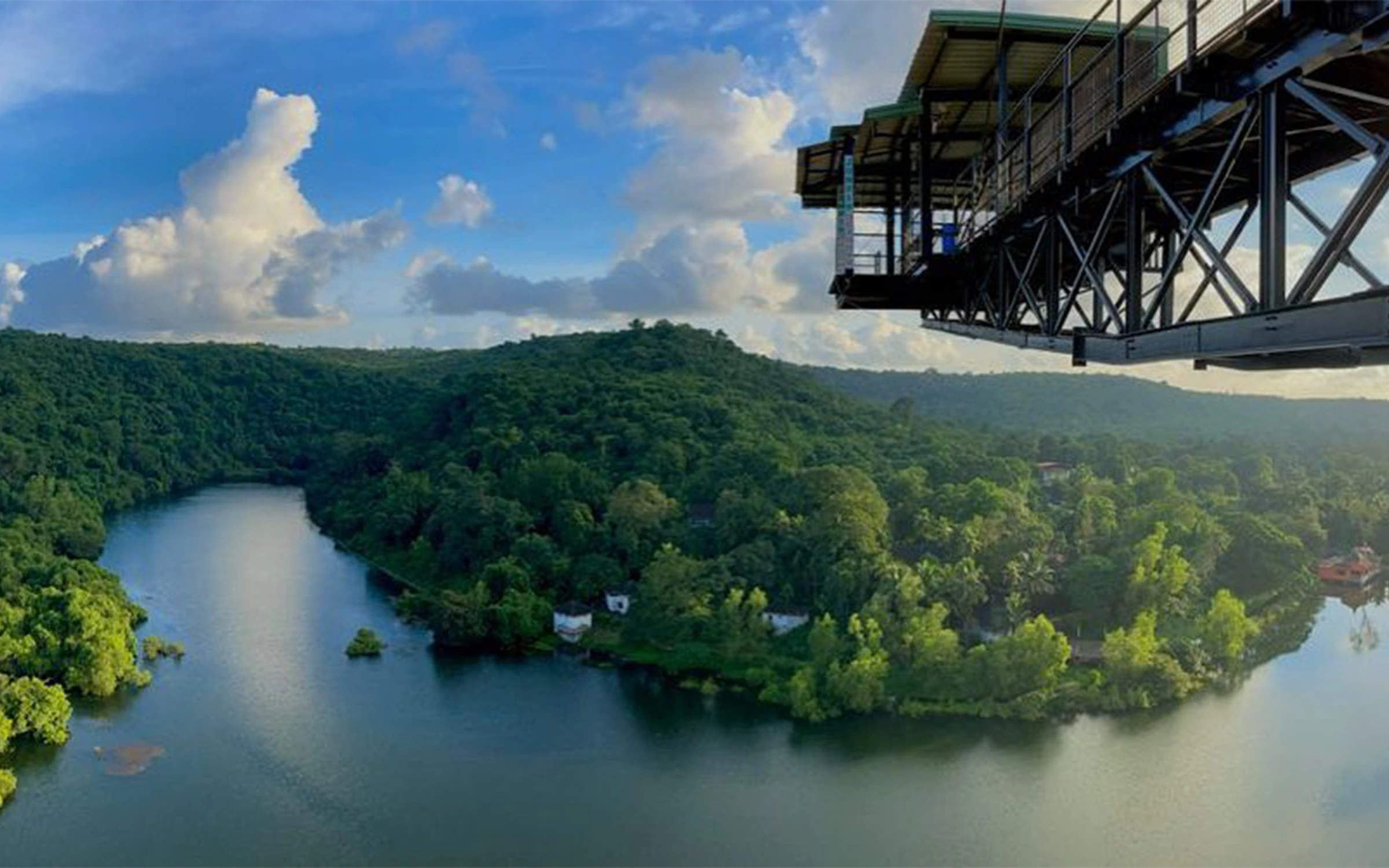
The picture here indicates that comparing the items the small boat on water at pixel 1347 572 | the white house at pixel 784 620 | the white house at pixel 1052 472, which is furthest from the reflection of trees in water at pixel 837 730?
the white house at pixel 1052 472

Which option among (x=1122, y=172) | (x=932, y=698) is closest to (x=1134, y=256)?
(x=1122, y=172)

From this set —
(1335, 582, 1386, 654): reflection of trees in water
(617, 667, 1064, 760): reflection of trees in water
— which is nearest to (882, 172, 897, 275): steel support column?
(617, 667, 1064, 760): reflection of trees in water

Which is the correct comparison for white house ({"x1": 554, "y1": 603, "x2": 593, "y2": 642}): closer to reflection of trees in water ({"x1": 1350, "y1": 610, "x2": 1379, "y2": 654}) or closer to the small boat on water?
reflection of trees in water ({"x1": 1350, "y1": 610, "x2": 1379, "y2": 654})

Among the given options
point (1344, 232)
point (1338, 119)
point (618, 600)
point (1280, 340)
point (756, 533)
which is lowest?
point (618, 600)

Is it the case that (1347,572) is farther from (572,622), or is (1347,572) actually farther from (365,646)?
(365,646)

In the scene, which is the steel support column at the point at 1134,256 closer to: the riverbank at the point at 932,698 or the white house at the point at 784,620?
the riverbank at the point at 932,698

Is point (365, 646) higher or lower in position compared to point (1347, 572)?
lower

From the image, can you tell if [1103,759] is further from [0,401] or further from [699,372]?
[0,401]
